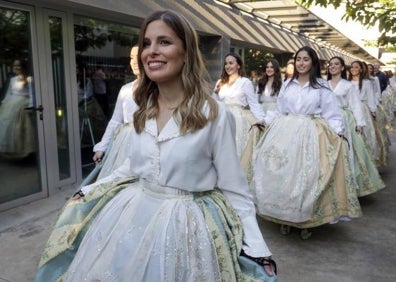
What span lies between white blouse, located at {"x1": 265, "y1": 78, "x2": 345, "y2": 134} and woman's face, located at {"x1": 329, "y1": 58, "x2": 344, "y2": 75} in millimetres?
1446

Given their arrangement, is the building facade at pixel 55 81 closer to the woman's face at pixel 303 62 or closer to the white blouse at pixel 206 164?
the woman's face at pixel 303 62

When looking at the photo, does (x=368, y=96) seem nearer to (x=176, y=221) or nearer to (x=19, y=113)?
(x=19, y=113)

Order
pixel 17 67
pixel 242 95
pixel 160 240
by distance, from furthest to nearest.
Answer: pixel 242 95
pixel 17 67
pixel 160 240

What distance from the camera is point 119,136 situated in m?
3.39

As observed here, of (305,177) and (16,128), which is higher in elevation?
(16,128)

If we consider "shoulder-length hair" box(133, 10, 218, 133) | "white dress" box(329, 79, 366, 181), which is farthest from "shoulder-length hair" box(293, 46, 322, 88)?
"shoulder-length hair" box(133, 10, 218, 133)

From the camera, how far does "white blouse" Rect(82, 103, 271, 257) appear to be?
4.49ft

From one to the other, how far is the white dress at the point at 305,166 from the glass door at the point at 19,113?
2.65 metres

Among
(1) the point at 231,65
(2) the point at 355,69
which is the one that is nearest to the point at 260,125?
(1) the point at 231,65

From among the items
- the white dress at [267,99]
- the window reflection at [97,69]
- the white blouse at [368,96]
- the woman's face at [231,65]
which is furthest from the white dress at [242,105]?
the white blouse at [368,96]

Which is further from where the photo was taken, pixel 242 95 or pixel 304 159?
pixel 242 95

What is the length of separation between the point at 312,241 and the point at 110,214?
270 cm

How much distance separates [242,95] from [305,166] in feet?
5.66

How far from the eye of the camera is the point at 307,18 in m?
11.3
